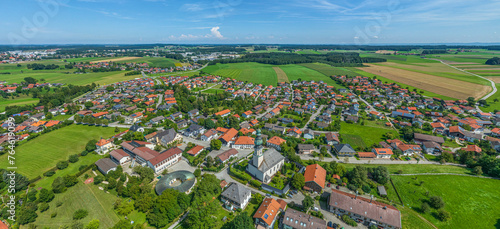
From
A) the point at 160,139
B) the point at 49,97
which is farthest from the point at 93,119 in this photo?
the point at 49,97

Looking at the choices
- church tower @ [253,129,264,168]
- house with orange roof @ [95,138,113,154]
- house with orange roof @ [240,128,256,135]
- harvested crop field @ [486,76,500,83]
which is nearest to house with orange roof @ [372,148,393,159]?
church tower @ [253,129,264,168]

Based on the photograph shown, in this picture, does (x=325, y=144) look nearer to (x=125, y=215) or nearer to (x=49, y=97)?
(x=125, y=215)

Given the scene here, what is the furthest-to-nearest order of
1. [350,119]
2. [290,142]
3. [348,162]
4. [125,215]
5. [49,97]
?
[49,97], [350,119], [290,142], [348,162], [125,215]

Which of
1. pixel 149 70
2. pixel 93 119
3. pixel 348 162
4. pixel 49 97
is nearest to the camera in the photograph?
pixel 348 162

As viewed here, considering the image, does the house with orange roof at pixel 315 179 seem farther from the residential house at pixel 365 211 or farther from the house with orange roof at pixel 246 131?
the house with orange roof at pixel 246 131

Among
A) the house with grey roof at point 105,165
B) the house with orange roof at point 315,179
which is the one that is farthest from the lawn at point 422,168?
the house with grey roof at point 105,165

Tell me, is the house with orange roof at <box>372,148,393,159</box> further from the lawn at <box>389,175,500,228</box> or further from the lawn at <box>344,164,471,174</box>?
the lawn at <box>389,175,500,228</box>
